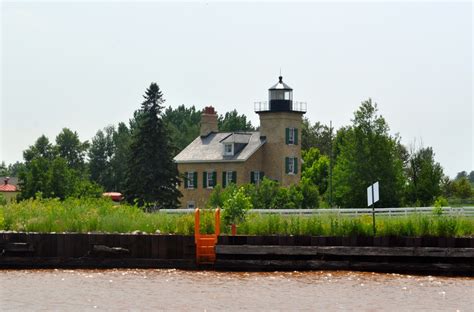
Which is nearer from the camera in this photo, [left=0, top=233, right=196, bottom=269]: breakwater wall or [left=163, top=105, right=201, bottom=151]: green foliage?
[left=0, top=233, right=196, bottom=269]: breakwater wall

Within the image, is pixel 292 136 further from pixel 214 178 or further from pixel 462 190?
pixel 462 190

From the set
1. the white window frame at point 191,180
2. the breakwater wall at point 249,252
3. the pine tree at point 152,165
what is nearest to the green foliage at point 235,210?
the breakwater wall at point 249,252

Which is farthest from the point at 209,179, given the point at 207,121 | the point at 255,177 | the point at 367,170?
the point at 367,170

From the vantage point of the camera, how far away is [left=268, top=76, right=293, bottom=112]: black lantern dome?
7626 cm

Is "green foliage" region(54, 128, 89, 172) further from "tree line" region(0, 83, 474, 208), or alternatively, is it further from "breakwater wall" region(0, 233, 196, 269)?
"breakwater wall" region(0, 233, 196, 269)

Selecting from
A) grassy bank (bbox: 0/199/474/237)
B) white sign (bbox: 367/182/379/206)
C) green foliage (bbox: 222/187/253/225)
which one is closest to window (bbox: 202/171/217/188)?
grassy bank (bbox: 0/199/474/237)

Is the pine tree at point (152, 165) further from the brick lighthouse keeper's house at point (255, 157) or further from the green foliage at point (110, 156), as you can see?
the green foliage at point (110, 156)

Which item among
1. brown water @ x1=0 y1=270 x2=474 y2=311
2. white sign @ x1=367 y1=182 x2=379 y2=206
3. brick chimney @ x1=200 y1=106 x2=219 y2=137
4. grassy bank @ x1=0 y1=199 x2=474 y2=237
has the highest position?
brick chimney @ x1=200 y1=106 x2=219 y2=137

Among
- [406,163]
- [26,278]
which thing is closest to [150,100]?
[406,163]

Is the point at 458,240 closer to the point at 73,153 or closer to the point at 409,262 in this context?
the point at 409,262

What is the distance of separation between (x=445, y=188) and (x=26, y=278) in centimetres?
7478

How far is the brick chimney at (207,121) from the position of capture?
84062mm

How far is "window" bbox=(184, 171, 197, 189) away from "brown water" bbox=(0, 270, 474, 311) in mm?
47826

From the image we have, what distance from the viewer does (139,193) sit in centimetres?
7094
